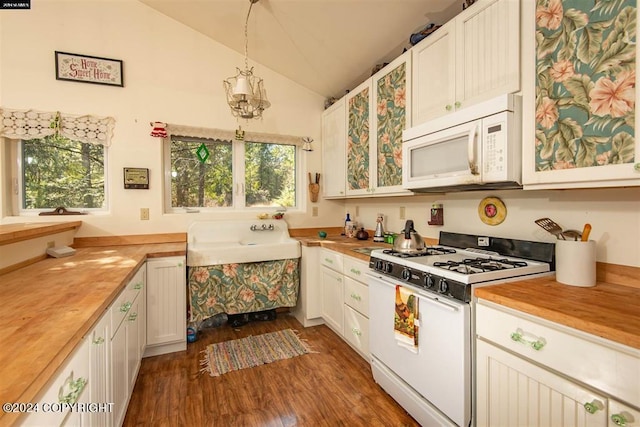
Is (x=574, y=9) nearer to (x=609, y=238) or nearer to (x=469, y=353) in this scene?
(x=609, y=238)

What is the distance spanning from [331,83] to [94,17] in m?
2.16

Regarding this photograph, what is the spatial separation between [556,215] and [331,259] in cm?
162

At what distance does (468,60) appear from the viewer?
1.64 meters

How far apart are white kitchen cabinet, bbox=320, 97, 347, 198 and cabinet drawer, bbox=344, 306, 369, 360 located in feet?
3.86

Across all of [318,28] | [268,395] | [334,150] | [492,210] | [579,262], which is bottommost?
[268,395]

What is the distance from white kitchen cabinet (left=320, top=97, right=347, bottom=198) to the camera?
300 cm

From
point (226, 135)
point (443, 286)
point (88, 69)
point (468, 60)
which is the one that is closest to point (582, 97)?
point (468, 60)

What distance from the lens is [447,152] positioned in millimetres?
1739

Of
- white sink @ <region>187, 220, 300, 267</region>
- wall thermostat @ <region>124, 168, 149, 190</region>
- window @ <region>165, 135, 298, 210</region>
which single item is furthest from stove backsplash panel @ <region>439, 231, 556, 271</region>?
wall thermostat @ <region>124, 168, 149, 190</region>

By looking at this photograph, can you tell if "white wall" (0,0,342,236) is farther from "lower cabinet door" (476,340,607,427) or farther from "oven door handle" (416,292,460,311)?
"lower cabinet door" (476,340,607,427)

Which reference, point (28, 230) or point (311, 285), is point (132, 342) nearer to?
point (28, 230)

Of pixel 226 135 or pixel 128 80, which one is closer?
pixel 128 80

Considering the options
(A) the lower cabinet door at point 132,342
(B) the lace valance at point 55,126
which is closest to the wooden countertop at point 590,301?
(A) the lower cabinet door at point 132,342

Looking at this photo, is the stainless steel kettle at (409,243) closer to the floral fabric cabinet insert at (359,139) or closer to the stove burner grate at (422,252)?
the stove burner grate at (422,252)
